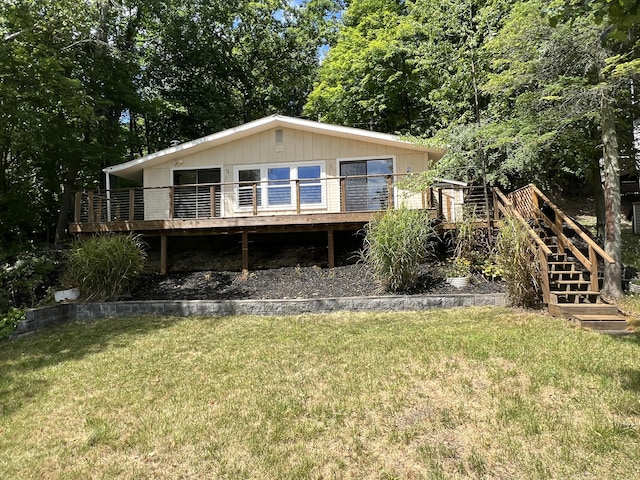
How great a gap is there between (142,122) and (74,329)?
1763 cm

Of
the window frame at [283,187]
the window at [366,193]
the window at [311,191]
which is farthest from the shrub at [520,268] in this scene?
the window at [311,191]

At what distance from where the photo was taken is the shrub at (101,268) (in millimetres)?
8266

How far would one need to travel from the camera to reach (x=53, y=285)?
9.86 meters

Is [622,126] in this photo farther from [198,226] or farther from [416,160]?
[198,226]

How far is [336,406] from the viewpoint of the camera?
11.7ft

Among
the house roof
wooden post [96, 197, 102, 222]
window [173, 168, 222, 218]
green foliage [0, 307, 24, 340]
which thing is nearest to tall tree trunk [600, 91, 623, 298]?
the house roof

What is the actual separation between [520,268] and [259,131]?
8.04m

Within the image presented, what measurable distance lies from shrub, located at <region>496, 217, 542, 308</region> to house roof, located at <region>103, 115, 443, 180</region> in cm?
447

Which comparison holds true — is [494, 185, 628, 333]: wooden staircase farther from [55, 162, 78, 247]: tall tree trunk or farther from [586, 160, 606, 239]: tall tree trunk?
[55, 162, 78, 247]: tall tree trunk

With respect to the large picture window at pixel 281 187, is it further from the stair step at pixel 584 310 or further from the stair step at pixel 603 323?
the stair step at pixel 603 323

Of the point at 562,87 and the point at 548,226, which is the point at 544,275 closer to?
the point at 548,226

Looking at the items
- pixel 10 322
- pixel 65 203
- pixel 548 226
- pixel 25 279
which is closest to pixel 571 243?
pixel 548 226

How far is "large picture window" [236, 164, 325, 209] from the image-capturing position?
11.2 m

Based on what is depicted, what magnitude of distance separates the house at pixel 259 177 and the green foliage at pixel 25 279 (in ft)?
4.24
